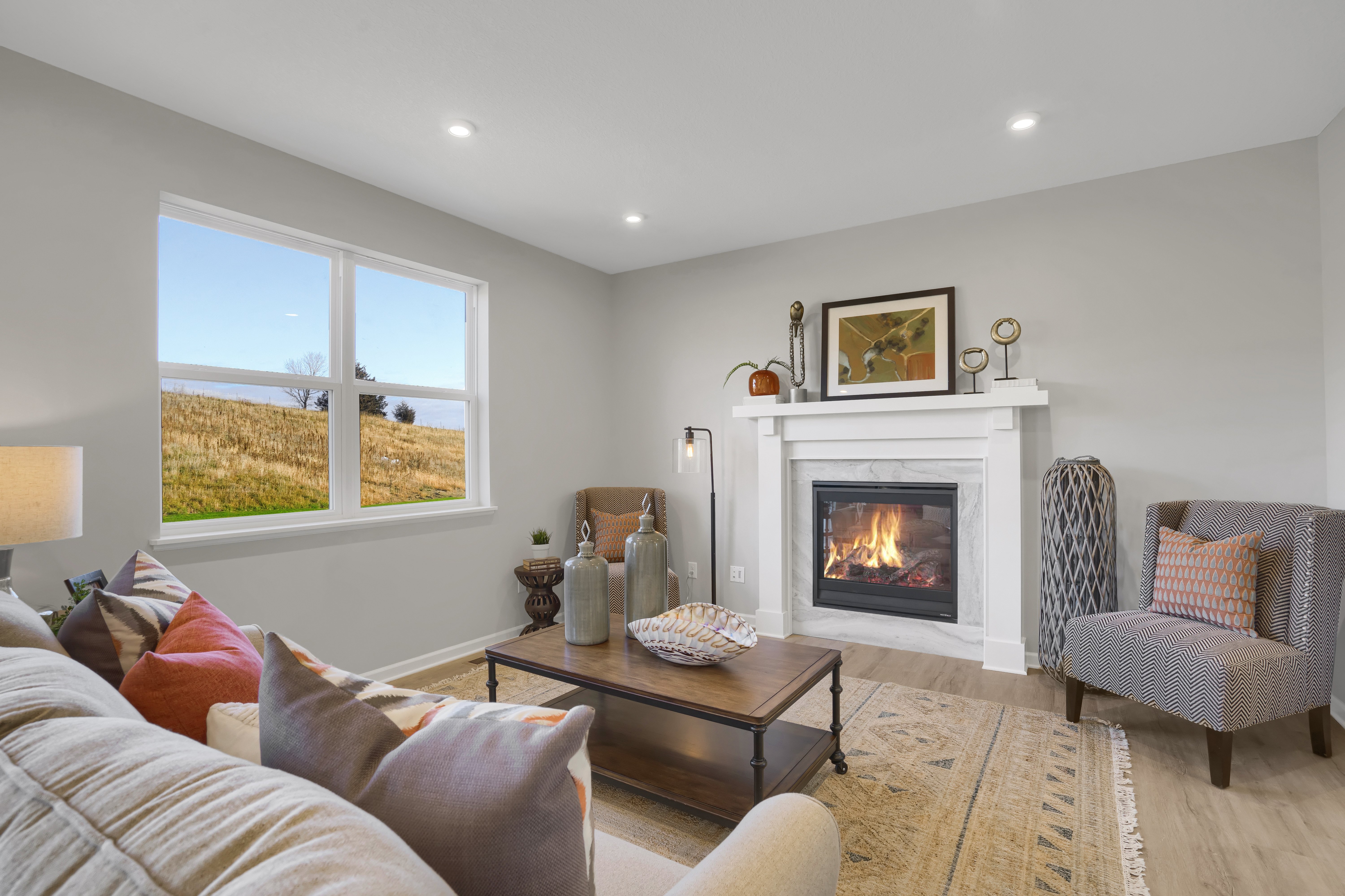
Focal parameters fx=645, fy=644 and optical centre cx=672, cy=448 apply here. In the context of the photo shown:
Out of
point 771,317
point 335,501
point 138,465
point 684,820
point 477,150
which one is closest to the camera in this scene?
point 684,820

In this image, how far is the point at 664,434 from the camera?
4.73 metres

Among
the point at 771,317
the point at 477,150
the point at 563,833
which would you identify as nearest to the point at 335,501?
the point at 477,150

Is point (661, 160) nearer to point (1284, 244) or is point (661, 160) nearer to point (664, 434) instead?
point (664, 434)

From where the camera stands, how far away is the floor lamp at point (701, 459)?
4008 mm

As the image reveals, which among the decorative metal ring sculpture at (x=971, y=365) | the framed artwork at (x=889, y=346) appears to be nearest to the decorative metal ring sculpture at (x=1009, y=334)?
the decorative metal ring sculpture at (x=971, y=365)

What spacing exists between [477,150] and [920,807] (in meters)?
3.14

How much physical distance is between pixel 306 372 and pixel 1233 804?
407cm

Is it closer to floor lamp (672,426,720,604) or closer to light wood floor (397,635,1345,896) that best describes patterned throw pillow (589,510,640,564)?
floor lamp (672,426,720,604)

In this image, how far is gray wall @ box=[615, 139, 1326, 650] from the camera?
9.68 feet

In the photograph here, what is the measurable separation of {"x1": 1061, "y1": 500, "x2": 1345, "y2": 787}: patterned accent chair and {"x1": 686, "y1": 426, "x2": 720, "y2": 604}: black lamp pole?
6.83 feet

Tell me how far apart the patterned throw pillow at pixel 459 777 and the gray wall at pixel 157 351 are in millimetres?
2310

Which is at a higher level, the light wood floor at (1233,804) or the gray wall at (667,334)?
the gray wall at (667,334)

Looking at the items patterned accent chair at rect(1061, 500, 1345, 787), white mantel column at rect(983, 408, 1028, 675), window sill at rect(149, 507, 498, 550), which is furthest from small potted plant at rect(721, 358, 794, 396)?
patterned accent chair at rect(1061, 500, 1345, 787)

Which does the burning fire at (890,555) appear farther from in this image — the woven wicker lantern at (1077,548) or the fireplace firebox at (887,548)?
the woven wicker lantern at (1077,548)
